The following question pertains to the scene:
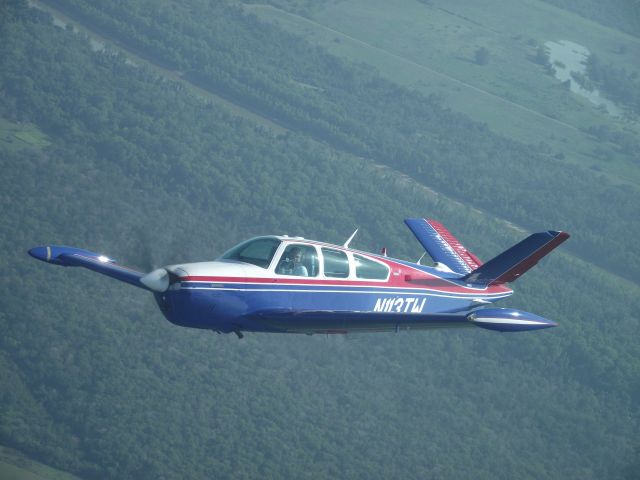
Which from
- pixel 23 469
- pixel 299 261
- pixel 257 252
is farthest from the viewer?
pixel 23 469

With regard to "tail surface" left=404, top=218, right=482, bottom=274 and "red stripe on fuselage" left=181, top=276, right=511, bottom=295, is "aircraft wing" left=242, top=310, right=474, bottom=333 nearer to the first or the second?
"red stripe on fuselage" left=181, top=276, right=511, bottom=295

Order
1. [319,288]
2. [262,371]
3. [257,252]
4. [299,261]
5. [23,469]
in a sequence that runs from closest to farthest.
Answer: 1. [257,252]
2. [299,261]
3. [319,288]
4. [23,469]
5. [262,371]

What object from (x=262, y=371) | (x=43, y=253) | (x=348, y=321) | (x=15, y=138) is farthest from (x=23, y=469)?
(x=348, y=321)

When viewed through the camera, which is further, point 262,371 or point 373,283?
point 262,371

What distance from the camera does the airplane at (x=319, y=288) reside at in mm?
34062

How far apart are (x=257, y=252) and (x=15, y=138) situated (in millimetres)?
165997

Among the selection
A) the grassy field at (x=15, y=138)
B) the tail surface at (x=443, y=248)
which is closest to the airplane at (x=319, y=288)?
the tail surface at (x=443, y=248)

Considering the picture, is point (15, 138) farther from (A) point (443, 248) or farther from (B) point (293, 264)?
(B) point (293, 264)

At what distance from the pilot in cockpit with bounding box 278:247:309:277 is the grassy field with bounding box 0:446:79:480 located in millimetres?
88443

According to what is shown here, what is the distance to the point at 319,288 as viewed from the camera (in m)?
36.5

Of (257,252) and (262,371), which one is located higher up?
(257,252)

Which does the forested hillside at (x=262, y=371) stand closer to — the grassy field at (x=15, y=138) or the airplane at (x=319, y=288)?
the grassy field at (x=15, y=138)

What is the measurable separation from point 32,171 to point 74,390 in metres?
63.0

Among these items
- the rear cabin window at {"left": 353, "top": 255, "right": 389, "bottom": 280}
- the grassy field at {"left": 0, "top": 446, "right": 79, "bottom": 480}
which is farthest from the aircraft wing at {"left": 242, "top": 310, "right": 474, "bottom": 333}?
the grassy field at {"left": 0, "top": 446, "right": 79, "bottom": 480}
